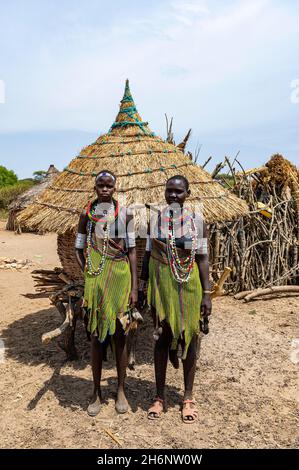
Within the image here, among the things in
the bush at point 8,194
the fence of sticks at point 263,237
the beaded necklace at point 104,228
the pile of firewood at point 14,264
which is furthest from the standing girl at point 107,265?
the bush at point 8,194

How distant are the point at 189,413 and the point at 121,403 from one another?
1.71 ft

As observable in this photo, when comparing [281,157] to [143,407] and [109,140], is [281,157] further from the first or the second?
[143,407]

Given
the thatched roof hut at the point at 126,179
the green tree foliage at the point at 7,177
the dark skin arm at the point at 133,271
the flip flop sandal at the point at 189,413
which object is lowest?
the flip flop sandal at the point at 189,413

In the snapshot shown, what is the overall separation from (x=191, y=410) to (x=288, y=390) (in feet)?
3.56

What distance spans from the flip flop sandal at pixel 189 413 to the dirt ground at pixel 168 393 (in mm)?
51

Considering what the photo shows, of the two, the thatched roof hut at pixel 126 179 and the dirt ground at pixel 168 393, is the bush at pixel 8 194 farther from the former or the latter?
the thatched roof hut at pixel 126 179

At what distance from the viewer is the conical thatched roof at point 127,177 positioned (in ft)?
12.6

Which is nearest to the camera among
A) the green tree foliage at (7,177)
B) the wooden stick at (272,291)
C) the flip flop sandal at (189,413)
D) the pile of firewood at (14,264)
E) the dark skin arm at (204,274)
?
the dark skin arm at (204,274)

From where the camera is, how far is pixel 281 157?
699cm

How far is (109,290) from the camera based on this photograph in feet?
9.36

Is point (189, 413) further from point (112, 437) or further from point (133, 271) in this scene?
point (133, 271)

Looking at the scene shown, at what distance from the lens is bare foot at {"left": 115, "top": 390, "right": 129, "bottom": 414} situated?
3.04 metres

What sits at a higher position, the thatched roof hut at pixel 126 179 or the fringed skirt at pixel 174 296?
the thatched roof hut at pixel 126 179

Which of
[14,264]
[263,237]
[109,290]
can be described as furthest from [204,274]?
[14,264]
